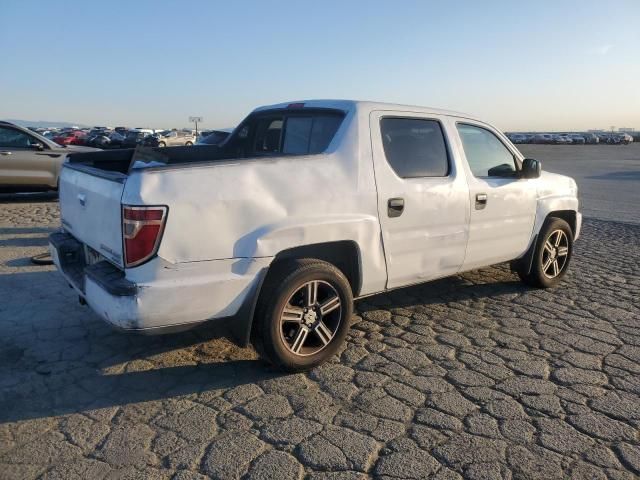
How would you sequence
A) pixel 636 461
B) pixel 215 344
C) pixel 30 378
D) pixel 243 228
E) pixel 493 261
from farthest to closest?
1. pixel 493 261
2. pixel 215 344
3. pixel 30 378
4. pixel 243 228
5. pixel 636 461

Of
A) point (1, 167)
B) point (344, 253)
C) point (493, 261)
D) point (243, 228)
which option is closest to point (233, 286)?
point (243, 228)

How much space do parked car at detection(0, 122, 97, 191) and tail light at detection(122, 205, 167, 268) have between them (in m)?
9.15

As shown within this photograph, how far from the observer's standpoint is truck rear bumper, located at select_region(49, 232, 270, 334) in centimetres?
315

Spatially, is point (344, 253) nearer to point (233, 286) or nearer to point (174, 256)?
point (233, 286)

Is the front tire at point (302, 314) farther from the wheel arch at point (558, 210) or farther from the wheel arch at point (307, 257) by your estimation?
the wheel arch at point (558, 210)

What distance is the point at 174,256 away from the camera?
10.5ft

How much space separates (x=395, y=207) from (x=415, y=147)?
64 centimetres

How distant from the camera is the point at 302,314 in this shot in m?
3.78

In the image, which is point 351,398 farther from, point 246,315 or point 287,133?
point 287,133

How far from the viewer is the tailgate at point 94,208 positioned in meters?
3.26

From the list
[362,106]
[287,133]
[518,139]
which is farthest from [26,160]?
[518,139]

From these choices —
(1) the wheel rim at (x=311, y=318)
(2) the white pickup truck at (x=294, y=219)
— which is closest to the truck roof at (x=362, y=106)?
(2) the white pickup truck at (x=294, y=219)

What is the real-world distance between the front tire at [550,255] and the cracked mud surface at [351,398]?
471 mm

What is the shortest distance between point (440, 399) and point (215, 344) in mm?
1795
